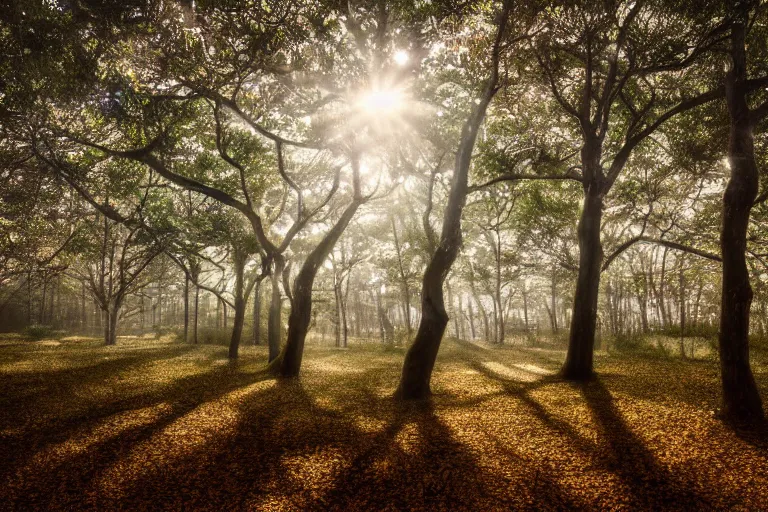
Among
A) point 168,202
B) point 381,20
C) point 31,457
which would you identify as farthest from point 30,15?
point 168,202

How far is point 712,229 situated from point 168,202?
2160 cm

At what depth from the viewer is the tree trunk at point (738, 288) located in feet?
15.4

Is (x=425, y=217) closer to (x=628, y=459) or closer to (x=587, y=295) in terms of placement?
(x=587, y=295)

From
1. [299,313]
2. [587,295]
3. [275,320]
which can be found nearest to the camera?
[587,295]

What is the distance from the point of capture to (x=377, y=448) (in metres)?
4.32

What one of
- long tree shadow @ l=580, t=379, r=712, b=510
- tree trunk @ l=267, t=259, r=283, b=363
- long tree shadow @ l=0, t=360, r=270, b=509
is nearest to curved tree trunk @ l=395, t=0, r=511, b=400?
long tree shadow @ l=580, t=379, r=712, b=510

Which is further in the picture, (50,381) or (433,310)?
(50,381)

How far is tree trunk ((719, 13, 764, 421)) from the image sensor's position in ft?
15.4

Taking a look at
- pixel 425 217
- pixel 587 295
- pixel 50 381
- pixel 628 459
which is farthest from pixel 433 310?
pixel 50 381

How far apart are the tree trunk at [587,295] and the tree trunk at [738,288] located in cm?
306

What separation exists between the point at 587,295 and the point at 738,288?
333 cm

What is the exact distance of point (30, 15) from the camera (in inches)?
234

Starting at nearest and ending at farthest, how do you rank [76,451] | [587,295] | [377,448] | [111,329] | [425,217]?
[76,451]
[377,448]
[587,295]
[425,217]
[111,329]

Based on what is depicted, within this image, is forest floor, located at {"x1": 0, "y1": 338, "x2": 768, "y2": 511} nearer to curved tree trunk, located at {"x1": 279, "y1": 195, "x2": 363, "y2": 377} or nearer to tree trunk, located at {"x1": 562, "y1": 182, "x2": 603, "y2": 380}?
tree trunk, located at {"x1": 562, "y1": 182, "x2": 603, "y2": 380}
